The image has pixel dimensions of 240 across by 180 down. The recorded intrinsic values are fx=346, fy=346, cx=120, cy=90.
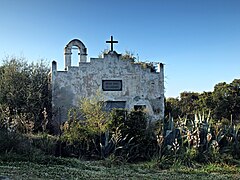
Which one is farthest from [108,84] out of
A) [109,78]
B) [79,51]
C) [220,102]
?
[220,102]

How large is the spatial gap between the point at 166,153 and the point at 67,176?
5.78m

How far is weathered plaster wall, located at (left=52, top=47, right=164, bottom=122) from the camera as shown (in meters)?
20.6

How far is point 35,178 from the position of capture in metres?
8.66

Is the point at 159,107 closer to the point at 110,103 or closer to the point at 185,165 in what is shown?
the point at 110,103

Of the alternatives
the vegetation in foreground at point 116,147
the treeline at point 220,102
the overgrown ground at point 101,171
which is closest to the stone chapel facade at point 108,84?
the vegetation in foreground at point 116,147

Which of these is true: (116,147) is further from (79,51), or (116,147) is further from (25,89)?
(79,51)

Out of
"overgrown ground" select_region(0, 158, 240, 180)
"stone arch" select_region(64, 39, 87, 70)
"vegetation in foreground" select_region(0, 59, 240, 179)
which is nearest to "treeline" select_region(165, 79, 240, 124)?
"stone arch" select_region(64, 39, 87, 70)

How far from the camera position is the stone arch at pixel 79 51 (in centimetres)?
2161

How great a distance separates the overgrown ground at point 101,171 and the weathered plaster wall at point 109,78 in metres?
8.24

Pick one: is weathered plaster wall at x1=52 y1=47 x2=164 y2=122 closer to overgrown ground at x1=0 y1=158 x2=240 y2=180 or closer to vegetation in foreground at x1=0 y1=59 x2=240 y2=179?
vegetation in foreground at x1=0 y1=59 x2=240 y2=179

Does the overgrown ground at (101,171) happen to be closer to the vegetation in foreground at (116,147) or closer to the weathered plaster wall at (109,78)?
the vegetation in foreground at (116,147)

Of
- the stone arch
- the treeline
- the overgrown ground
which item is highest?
the stone arch

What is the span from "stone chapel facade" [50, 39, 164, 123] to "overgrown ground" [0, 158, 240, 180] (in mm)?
8250

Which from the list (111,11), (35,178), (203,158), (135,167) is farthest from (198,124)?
(35,178)
